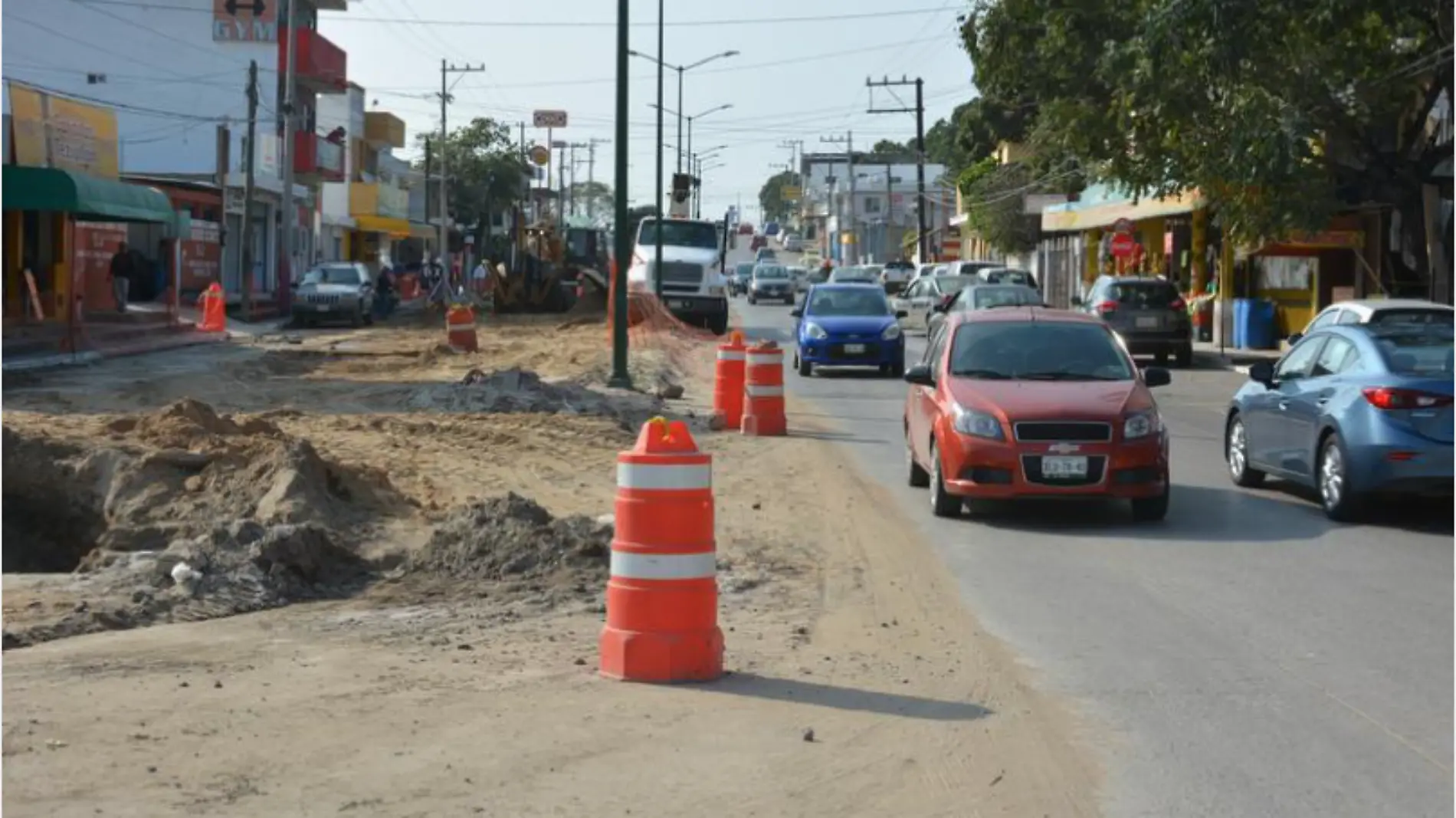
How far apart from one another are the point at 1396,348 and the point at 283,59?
58385mm

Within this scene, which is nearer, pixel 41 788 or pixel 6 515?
pixel 41 788

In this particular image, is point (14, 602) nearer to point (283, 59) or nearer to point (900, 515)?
point (900, 515)

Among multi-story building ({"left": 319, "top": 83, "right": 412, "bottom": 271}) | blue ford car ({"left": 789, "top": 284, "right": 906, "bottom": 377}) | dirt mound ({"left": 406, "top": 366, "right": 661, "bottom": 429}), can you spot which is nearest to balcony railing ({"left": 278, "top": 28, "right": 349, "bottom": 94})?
multi-story building ({"left": 319, "top": 83, "right": 412, "bottom": 271})

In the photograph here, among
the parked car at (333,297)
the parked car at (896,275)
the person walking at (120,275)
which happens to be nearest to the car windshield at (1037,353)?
the person walking at (120,275)

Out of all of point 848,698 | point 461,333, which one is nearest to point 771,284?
point 461,333

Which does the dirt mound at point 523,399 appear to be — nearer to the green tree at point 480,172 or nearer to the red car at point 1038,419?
the red car at point 1038,419

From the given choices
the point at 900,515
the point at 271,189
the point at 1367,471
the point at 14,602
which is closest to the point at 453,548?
the point at 14,602

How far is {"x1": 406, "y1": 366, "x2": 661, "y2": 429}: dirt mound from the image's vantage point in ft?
73.5

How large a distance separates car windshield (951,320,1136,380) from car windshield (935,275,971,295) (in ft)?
112

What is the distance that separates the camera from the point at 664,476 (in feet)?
27.4

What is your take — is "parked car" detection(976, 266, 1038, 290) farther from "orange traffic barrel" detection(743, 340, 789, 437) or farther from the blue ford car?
"orange traffic barrel" detection(743, 340, 789, 437)

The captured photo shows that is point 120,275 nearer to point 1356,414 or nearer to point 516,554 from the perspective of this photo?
point 516,554

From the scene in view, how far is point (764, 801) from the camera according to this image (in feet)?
21.6

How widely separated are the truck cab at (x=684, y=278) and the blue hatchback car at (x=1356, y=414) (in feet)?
104
